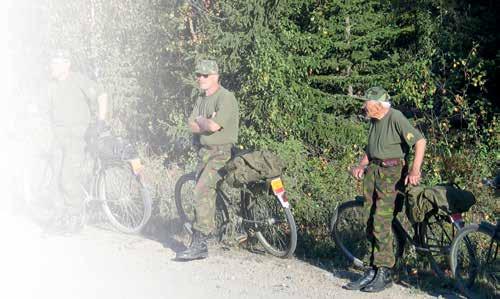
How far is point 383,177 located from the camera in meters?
6.42

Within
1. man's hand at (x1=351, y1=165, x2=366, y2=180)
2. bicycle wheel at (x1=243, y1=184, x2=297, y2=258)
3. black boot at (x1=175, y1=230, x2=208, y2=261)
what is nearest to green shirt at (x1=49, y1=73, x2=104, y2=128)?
black boot at (x1=175, y1=230, x2=208, y2=261)

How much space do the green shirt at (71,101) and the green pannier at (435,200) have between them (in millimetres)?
4294

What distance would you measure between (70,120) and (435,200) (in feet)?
15.4

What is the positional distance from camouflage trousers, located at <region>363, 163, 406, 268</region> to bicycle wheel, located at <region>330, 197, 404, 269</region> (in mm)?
605

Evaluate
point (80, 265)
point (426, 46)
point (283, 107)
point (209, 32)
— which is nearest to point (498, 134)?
point (426, 46)

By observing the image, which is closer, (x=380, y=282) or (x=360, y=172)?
(x=380, y=282)

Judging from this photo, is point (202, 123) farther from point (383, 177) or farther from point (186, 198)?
point (383, 177)

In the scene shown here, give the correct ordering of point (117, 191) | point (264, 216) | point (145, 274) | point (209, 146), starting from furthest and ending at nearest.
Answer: point (117, 191) → point (264, 216) → point (209, 146) → point (145, 274)

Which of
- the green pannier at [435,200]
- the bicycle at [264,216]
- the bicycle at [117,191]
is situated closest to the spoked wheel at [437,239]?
the green pannier at [435,200]

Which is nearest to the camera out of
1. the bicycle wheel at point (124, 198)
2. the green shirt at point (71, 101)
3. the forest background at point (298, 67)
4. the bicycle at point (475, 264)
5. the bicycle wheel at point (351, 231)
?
the bicycle at point (475, 264)

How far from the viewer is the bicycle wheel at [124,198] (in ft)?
28.1

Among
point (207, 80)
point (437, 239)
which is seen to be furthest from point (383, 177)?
point (207, 80)

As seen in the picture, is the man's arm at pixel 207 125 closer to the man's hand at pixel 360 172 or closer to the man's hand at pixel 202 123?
the man's hand at pixel 202 123

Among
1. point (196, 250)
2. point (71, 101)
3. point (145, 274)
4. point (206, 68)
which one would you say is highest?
point (206, 68)
